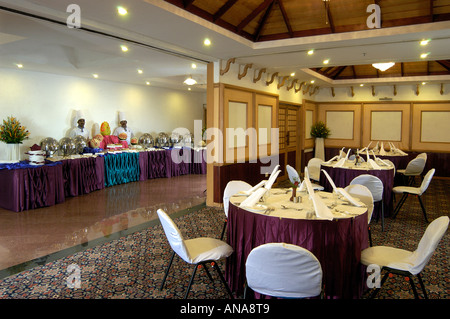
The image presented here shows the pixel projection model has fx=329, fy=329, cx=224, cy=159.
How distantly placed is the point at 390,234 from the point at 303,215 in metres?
2.66

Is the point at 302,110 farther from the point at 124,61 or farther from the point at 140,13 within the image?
the point at 140,13

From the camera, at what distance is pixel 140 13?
3836 mm

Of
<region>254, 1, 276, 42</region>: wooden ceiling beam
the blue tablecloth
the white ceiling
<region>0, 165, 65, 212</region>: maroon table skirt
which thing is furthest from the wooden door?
<region>0, 165, 65, 212</region>: maroon table skirt

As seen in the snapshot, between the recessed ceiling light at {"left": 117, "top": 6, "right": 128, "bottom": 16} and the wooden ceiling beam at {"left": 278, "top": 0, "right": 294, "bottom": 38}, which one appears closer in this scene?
the recessed ceiling light at {"left": 117, "top": 6, "right": 128, "bottom": 16}

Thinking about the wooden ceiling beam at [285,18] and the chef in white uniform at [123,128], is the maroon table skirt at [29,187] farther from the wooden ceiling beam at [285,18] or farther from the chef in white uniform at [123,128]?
the wooden ceiling beam at [285,18]

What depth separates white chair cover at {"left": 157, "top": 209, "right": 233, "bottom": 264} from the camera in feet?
8.54

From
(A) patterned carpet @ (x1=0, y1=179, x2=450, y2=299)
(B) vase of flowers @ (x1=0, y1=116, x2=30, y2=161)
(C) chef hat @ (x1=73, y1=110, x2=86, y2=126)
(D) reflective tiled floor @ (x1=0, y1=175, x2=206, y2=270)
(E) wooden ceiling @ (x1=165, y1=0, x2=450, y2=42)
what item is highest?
(E) wooden ceiling @ (x1=165, y1=0, x2=450, y2=42)

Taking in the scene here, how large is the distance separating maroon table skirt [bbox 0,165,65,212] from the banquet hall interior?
3cm

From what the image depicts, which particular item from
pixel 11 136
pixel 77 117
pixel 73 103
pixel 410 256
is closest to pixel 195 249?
pixel 410 256

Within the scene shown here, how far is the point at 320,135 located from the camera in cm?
1111

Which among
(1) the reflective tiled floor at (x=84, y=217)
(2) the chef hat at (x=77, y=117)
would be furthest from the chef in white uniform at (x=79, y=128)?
(1) the reflective tiled floor at (x=84, y=217)

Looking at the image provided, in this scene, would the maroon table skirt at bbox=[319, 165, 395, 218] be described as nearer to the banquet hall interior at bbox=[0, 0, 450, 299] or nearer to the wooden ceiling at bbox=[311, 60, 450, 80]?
the banquet hall interior at bbox=[0, 0, 450, 299]
